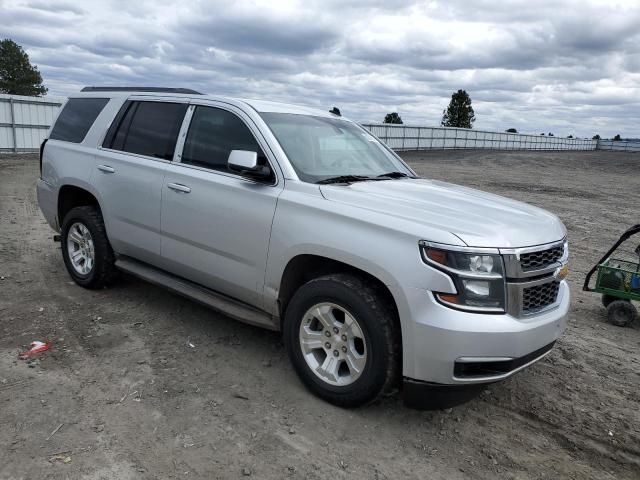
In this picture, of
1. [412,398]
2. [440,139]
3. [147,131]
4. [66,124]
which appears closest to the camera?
[412,398]

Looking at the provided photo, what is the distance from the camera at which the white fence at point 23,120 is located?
20391mm

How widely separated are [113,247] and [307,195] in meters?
2.49

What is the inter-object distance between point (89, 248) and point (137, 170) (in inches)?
47.0

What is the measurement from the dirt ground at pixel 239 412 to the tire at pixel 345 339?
192mm

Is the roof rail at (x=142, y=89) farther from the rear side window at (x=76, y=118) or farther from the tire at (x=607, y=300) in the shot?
the tire at (x=607, y=300)

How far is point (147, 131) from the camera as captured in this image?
5.02 metres

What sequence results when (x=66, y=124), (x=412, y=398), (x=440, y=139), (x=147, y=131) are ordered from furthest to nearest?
(x=440, y=139), (x=66, y=124), (x=147, y=131), (x=412, y=398)

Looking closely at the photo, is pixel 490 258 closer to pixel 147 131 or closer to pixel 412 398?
pixel 412 398

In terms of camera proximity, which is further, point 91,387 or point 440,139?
point 440,139

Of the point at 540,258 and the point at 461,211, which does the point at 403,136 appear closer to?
the point at 461,211

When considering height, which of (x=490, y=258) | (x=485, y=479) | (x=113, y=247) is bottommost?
(x=485, y=479)

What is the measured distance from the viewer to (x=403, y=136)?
39.6m

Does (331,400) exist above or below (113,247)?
below

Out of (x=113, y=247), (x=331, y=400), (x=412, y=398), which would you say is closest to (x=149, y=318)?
(x=113, y=247)
